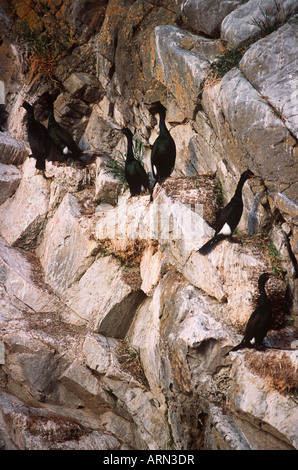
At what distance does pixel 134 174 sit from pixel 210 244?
200 cm

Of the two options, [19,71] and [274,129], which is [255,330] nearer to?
[274,129]

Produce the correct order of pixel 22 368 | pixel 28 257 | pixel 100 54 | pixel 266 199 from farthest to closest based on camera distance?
pixel 100 54 → pixel 28 257 → pixel 22 368 → pixel 266 199

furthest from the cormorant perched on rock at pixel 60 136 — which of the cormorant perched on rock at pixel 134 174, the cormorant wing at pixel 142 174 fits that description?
the cormorant wing at pixel 142 174

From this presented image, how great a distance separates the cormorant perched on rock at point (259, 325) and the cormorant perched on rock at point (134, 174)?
111 inches

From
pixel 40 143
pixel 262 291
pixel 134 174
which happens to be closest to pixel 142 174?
pixel 134 174

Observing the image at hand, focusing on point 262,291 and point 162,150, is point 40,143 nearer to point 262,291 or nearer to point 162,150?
point 162,150

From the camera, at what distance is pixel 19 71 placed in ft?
34.8

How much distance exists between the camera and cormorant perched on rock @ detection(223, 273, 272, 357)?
5.49 m

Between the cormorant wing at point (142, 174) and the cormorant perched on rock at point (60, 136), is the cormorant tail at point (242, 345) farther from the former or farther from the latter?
the cormorant perched on rock at point (60, 136)

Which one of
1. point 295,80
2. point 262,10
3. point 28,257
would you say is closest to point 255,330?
point 295,80

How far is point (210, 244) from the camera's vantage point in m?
6.38

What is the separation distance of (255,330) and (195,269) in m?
1.29

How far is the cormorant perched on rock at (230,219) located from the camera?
626 centimetres

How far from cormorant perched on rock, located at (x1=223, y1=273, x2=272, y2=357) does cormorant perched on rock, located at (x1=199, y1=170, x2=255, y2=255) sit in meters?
0.99
